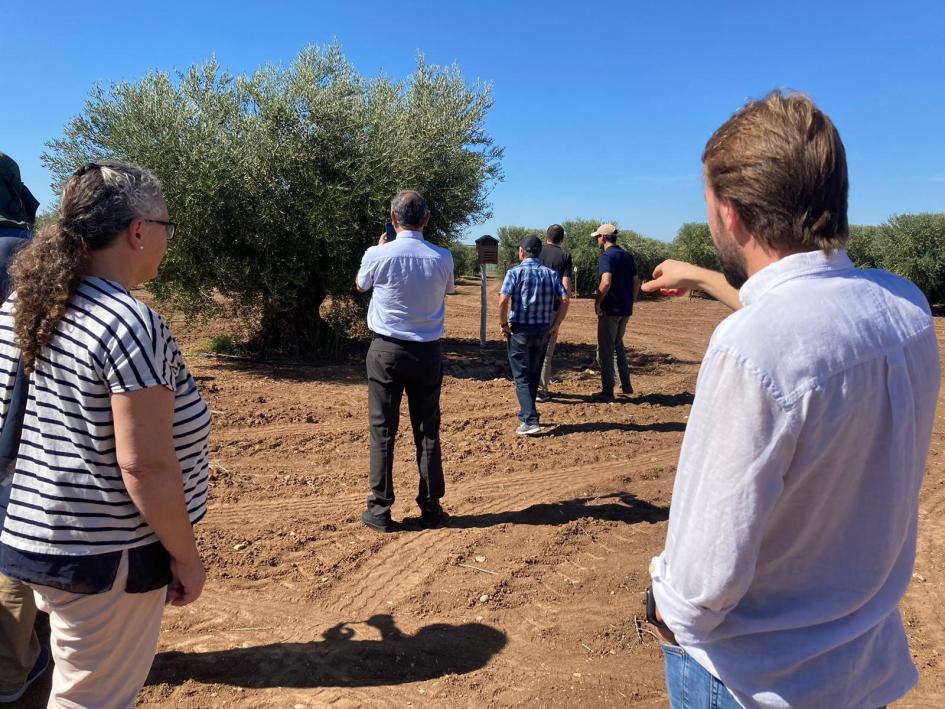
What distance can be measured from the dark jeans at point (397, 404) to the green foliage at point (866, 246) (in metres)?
23.5

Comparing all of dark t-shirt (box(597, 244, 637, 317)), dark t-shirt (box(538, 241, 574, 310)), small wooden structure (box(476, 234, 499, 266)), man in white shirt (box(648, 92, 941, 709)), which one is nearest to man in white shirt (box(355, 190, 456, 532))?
man in white shirt (box(648, 92, 941, 709))

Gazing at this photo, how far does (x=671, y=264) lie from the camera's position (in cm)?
199

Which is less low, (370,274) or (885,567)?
(370,274)

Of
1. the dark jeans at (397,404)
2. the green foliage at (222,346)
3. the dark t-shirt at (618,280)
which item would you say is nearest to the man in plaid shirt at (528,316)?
the dark t-shirt at (618,280)

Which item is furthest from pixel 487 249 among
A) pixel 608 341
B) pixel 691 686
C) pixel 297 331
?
pixel 691 686

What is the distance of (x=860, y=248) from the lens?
24.9 meters

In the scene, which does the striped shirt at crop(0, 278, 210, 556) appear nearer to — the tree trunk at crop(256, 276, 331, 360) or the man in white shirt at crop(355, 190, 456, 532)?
the man in white shirt at crop(355, 190, 456, 532)

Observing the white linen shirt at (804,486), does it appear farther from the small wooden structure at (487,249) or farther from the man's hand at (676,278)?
the small wooden structure at (487,249)

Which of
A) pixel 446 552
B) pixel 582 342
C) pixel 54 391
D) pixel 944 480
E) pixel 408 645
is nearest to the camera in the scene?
pixel 54 391

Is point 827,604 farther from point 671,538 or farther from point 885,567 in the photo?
point 671,538

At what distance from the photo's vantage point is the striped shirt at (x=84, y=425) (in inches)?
69.2

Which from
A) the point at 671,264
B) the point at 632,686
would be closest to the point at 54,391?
the point at 671,264

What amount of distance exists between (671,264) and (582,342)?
40.3ft

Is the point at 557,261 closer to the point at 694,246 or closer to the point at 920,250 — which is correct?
the point at 920,250
